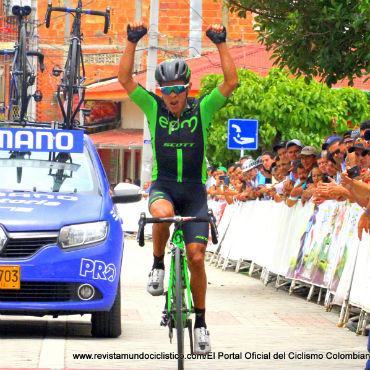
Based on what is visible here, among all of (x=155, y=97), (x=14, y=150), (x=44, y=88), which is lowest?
(x=44, y=88)

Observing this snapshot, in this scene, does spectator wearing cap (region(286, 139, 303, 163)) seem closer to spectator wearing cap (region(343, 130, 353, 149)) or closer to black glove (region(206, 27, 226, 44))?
spectator wearing cap (region(343, 130, 353, 149))

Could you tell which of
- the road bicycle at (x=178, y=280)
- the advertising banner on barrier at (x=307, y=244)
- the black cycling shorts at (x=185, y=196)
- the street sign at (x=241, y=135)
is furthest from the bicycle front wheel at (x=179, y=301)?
the street sign at (x=241, y=135)

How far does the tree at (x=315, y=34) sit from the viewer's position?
1519 centimetres

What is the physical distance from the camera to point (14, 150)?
11.4m

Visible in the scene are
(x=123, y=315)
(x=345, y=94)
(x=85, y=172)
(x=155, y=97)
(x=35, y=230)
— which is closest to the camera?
(x=155, y=97)

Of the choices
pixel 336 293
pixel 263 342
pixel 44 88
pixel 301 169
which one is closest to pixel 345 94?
pixel 301 169

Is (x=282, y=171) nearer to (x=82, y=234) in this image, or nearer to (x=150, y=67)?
(x=82, y=234)

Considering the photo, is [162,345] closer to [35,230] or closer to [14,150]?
[35,230]

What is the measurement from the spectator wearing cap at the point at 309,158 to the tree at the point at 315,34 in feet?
3.16

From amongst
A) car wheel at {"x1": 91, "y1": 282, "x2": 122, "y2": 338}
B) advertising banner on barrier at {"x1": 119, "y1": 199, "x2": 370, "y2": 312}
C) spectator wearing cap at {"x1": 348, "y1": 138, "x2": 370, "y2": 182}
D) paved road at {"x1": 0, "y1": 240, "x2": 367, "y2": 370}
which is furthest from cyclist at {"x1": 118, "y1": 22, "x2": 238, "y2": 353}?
advertising banner on barrier at {"x1": 119, "y1": 199, "x2": 370, "y2": 312}

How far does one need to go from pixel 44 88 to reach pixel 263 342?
5123 centimetres

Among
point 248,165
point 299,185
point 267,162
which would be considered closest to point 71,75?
point 248,165

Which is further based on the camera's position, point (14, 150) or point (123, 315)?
point (123, 315)

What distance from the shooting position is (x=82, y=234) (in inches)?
403
